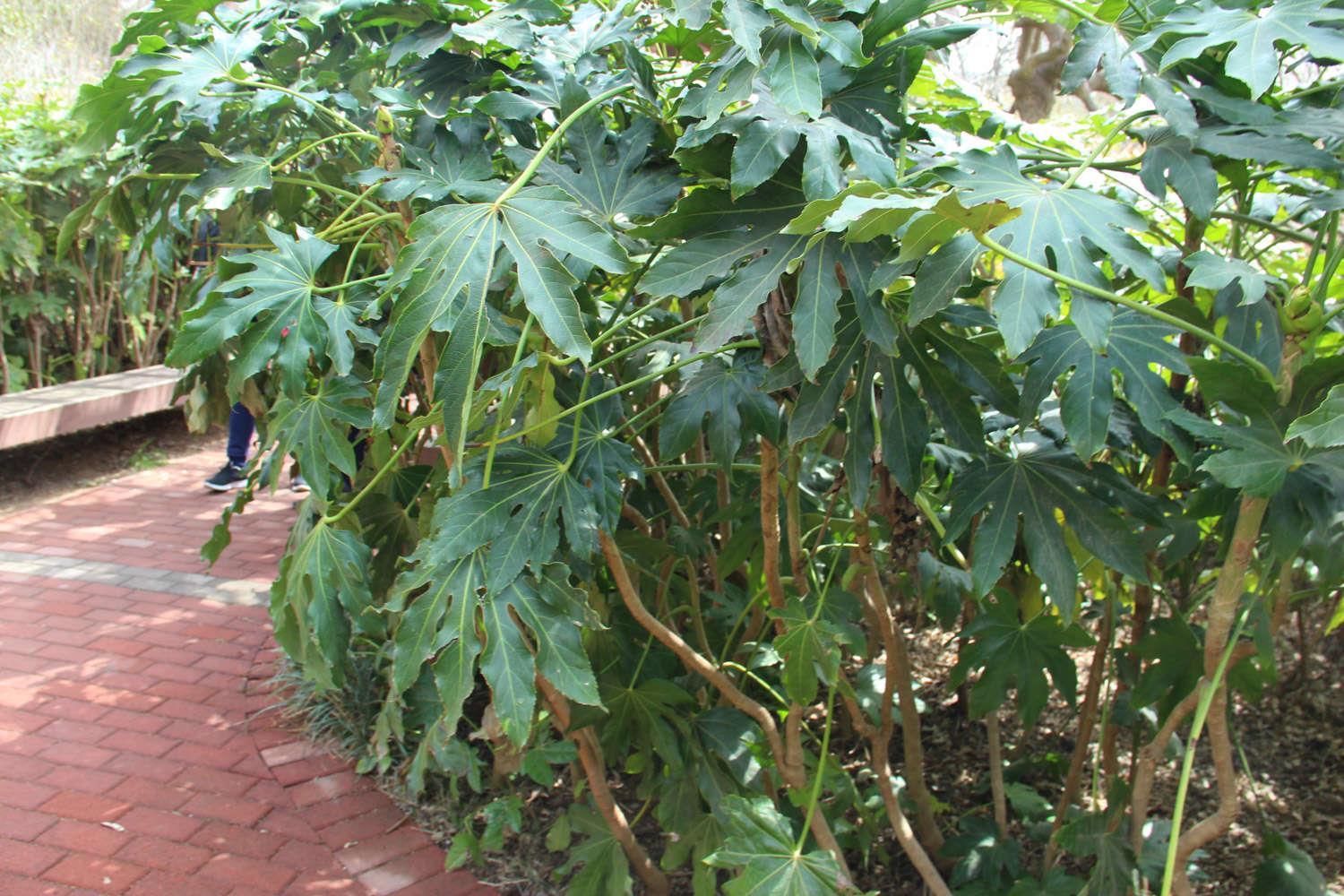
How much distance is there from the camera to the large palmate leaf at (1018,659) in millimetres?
2279

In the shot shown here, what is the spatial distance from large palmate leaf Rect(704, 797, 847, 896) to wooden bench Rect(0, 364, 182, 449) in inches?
216

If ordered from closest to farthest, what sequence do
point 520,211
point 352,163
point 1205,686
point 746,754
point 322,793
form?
1. point 520,211
2. point 1205,686
3. point 746,754
4. point 352,163
5. point 322,793

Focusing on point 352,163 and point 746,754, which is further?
point 352,163

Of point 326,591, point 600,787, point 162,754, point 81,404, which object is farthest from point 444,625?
point 81,404

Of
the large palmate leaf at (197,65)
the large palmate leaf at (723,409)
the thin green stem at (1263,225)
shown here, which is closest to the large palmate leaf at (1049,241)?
the thin green stem at (1263,225)

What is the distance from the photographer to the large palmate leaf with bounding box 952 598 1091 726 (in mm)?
2279

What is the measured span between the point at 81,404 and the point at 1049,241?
22.0ft

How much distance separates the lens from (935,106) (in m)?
2.65

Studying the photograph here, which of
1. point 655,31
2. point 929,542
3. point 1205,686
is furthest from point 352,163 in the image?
point 1205,686

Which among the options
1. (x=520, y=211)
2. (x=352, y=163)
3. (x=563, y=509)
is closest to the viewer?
(x=520, y=211)

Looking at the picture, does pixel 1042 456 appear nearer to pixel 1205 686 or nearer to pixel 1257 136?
pixel 1205 686

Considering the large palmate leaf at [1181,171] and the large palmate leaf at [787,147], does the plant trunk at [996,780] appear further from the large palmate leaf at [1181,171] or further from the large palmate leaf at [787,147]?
the large palmate leaf at [787,147]

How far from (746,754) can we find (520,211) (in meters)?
1.50

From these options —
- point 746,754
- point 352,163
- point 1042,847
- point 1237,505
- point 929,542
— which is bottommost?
point 1042,847
